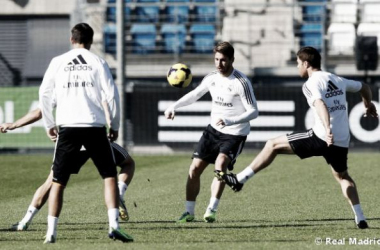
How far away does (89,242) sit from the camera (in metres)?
9.28

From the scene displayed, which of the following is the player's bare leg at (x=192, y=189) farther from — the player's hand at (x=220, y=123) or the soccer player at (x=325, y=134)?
the soccer player at (x=325, y=134)

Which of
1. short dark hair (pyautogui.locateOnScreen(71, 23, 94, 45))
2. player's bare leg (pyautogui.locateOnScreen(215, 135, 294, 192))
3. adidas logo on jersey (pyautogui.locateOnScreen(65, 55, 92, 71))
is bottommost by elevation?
player's bare leg (pyautogui.locateOnScreen(215, 135, 294, 192))

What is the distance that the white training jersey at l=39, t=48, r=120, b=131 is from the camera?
8898mm

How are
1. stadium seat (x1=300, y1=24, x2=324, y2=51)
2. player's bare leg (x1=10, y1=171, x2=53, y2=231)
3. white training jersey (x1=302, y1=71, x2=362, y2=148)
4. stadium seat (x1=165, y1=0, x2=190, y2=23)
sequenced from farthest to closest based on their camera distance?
1. stadium seat (x1=165, y1=0, x2=190, y2=23)
2. stadium seat (x1=300, y1=24, x2=324, y2=51)
3. player's bare leg (x1=10, y1=171, x2=53, y2=231)
4. white training jersey (x1=302, y1=71, x2=362, y2=148)

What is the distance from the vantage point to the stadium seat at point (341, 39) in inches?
997

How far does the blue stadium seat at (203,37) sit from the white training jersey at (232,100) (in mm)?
14979

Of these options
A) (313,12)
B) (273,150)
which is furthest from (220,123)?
(313,12)

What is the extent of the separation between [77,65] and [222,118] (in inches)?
Result: 96.9

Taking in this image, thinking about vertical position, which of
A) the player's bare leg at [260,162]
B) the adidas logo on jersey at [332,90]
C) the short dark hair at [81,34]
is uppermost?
the short dark hair at [81,34]

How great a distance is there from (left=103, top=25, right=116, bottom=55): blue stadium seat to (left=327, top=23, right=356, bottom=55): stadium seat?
5683mm

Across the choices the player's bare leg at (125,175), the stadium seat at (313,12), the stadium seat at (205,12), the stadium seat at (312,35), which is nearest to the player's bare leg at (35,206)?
the player's bare leg at (125,175)

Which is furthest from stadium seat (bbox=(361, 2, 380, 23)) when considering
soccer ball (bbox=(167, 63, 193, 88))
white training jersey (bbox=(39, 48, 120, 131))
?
white training jersey (bbox=(39, 48, 120, 131))

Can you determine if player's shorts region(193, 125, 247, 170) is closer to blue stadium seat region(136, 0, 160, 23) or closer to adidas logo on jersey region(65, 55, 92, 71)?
adidas logo on jersey region(65, 55, 92, 71)

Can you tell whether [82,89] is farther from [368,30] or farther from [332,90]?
[368,30]
